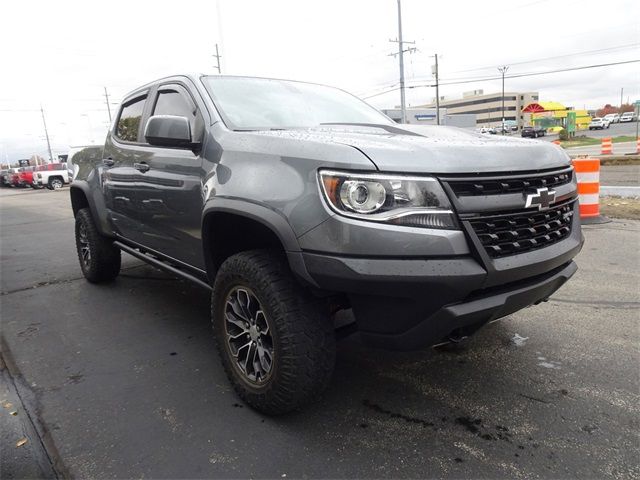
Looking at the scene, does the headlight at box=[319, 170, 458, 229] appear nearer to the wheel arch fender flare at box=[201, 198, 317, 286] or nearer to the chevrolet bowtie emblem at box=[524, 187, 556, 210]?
the wheel arch fender flare at box=[201, 198, 317, 286]

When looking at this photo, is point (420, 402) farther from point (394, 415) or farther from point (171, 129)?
point (171, 129)

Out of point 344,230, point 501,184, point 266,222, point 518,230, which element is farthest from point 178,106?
point 518,230

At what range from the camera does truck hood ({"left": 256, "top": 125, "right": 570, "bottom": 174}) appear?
6.93 ft

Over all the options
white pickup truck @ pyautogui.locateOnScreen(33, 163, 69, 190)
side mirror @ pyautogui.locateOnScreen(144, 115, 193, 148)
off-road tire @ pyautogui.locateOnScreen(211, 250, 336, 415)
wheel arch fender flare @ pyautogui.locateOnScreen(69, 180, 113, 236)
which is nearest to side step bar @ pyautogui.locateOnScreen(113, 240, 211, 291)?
wheel arch fender flare @ pyautogui.locateOnScreen(69, 180, 113, 236)

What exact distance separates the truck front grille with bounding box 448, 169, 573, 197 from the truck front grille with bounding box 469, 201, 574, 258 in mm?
112

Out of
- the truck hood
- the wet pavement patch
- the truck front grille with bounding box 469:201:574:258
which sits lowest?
the wet pavement patch

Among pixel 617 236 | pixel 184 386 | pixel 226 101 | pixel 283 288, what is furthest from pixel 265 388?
pixel 617 236

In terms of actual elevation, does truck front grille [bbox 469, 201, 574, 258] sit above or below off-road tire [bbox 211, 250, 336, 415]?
above

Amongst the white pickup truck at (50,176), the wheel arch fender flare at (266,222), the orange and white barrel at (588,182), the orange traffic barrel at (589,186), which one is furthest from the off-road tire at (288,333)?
the white pickup truck at (50,176)

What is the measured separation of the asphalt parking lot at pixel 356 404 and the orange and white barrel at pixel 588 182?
2.89 meters

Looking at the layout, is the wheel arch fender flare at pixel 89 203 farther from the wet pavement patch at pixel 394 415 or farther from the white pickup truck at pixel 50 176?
the white pickup truck at pixel 50 176

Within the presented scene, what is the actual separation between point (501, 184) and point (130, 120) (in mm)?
3534

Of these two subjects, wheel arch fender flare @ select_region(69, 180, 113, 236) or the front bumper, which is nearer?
the front bumper

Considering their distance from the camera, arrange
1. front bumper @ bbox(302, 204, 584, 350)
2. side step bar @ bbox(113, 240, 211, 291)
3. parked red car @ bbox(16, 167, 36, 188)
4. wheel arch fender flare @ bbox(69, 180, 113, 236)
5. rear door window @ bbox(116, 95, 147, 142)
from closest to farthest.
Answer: front bumper @ bbox(302, 204, 584, 350)
side step bar @ bbox(113, 240, 211, 291)
rear door window @ bbox(116, 95, 147, 142)
wheel arch fender flare @ bbox(69, 180, 113, 236)
parked red car @ bbox(16, 167, 36, 188)
